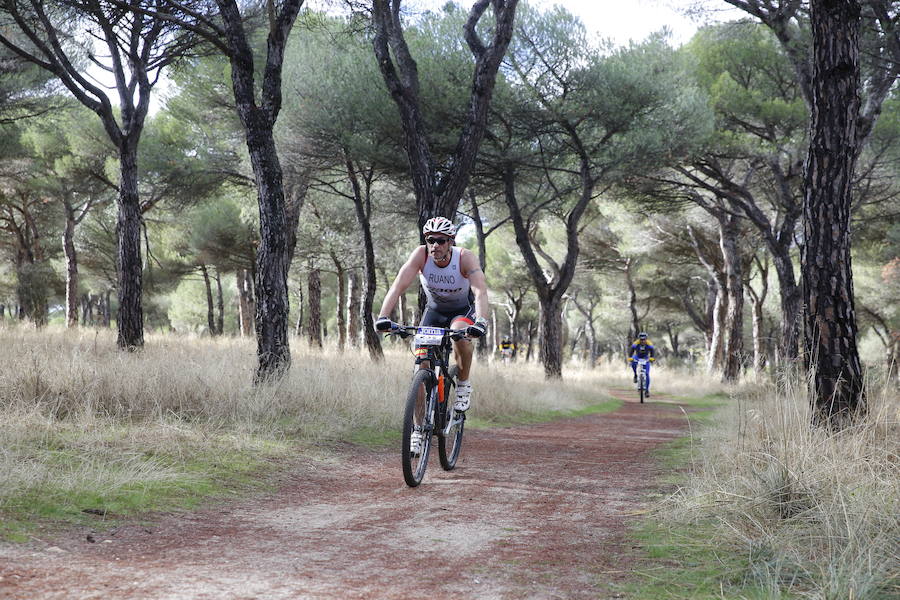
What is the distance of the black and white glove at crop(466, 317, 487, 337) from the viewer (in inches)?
189

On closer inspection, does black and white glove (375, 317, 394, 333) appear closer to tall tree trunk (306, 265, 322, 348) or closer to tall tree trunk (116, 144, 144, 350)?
tall tree trunk (116, 144, 144, 350)

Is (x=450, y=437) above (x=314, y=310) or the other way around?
the other way around

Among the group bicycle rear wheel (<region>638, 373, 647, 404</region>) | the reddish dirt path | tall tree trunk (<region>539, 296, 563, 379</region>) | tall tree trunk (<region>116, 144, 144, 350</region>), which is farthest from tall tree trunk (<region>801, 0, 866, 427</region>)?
bicycle rear wheel (<region>638, 373, 647, 404</region>)

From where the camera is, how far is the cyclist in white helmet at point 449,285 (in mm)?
5188

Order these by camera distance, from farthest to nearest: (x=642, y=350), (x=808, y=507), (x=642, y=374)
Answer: (x=642, y=374) → (x=642, y=350) → (x=808, y=507)

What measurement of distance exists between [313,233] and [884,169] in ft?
53.5

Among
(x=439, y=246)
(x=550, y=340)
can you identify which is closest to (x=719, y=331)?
(x=550, y=340)

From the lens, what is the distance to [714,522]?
3.54 m

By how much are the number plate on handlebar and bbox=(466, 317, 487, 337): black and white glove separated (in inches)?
8.0

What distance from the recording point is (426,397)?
5.09 metres

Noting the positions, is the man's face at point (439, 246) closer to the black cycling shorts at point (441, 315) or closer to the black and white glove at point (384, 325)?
the black cycling shorts at point (441, 315)

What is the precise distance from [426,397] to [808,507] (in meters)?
2.61

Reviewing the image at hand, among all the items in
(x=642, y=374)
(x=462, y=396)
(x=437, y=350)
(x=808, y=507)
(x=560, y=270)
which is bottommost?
(x=642, y=374)

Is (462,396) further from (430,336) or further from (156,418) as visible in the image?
(156,418)
